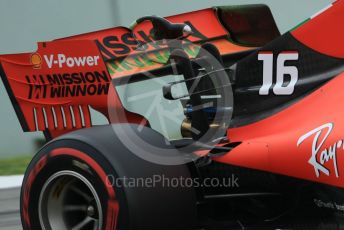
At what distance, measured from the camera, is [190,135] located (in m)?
3.65

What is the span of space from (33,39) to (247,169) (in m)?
4.82

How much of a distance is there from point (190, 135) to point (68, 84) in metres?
0.72

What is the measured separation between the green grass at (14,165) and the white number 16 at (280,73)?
13.3 ft

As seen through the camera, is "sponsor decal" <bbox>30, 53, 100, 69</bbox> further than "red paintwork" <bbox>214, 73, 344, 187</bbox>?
Yes

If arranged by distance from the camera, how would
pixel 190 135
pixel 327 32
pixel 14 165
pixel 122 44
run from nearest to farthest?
1. pixel 327 32
2. pixel 190 135
3. pixel 122 44
4. pixel 14 165

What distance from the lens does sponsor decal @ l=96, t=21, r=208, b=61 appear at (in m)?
3.78

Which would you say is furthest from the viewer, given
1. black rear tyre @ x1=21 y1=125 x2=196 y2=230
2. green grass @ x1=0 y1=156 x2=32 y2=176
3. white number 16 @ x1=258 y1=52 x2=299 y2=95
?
green grass @ x1=0 y1=156 x2=32 y2=176

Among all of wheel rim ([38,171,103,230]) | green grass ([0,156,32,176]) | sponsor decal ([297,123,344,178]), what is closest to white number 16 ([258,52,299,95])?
sponsor decal ([297,123,344,178])

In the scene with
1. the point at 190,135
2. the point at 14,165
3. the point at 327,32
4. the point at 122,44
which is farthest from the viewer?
the point at 14,165

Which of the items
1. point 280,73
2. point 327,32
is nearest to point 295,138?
point 280,73

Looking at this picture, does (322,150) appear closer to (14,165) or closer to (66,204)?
(66,204)

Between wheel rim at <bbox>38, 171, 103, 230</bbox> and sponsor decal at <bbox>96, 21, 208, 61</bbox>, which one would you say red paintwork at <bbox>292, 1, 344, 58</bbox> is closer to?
sponsor decal at <bbox>96, 21, 208, 61</bbox>

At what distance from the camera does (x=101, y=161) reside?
302 centimetres

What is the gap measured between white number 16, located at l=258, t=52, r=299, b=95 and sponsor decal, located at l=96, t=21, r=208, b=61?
70cm
